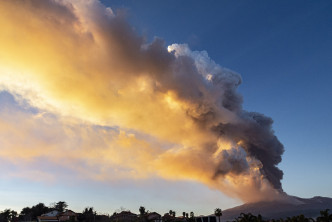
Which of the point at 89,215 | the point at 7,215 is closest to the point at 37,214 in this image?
the point at 7,215

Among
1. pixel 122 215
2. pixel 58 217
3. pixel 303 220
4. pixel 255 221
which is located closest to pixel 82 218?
pixel 58 217

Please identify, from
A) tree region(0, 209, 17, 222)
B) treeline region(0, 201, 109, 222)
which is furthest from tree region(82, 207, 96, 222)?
tree region(0, 209, 17, 222)

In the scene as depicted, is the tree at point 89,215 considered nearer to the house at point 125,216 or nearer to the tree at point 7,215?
the house at point 125,216

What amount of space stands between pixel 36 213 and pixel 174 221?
78281 millimetres

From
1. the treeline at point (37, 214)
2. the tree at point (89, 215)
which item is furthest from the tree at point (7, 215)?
the tree at point (89, 215)

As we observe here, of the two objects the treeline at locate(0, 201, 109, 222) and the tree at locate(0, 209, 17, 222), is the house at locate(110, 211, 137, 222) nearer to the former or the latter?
the treeline at locate(0, 201, 109, 222)

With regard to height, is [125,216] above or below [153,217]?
above

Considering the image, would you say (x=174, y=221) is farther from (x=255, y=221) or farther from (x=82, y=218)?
(x=255, y=221)

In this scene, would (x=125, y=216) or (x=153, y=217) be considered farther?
(x=125, y=216)

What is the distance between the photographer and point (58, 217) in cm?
12425

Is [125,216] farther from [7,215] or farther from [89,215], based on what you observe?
[7,215]

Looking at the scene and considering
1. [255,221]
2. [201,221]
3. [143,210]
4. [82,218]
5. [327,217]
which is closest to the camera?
[327,217]

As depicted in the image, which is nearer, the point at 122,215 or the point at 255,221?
the point at 255,221

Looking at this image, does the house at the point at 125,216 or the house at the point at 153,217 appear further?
the house at the point at 125,216
